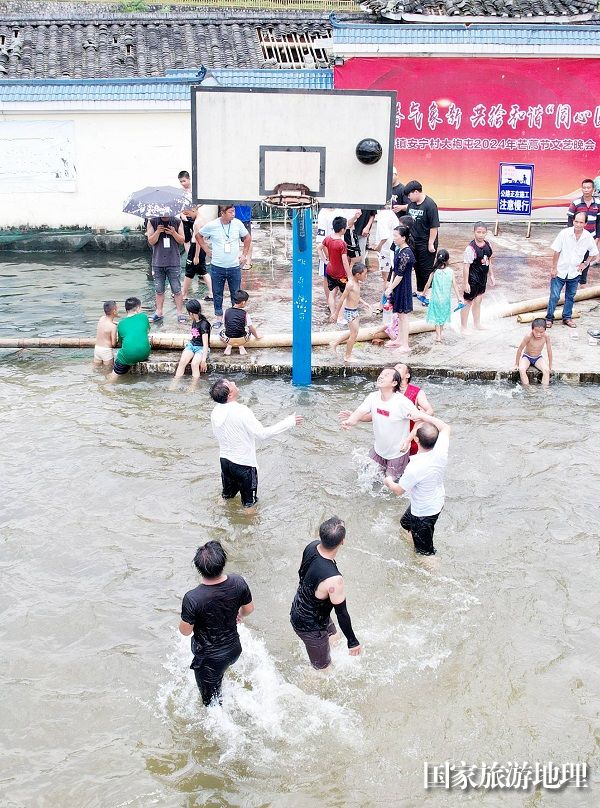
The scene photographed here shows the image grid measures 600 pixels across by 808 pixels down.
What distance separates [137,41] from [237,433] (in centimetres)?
1693

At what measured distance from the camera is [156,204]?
1134 cm

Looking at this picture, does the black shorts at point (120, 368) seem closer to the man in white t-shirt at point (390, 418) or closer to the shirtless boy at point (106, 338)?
the shirtless boy at point (106, 338)

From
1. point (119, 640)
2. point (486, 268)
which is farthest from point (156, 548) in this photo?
point (486, 268)

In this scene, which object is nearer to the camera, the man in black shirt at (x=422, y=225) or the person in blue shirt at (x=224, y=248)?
the person in blue shirt at (x=224, y=248)

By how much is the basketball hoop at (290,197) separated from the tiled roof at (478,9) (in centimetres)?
1069

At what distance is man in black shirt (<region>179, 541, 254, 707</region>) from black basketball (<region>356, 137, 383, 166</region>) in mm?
6150

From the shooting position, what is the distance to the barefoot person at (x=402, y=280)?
1070cm

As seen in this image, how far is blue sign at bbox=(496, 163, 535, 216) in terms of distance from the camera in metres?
16.4

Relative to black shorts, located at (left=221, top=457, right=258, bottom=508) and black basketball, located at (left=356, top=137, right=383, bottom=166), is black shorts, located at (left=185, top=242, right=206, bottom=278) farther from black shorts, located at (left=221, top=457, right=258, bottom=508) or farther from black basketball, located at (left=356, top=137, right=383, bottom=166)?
black shorts, located at (left=221, top=457, right=258, bottom=508)

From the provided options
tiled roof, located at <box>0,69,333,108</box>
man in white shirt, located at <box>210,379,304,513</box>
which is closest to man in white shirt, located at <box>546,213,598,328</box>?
man in white shirt, located at <box>210,379,304,513</box>

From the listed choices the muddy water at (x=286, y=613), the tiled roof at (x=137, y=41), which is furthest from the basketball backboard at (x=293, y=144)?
the tiled roof at (x=137, y=41)

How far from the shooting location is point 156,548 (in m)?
7.67

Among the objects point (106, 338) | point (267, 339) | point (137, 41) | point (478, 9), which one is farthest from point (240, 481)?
point (137, 41)

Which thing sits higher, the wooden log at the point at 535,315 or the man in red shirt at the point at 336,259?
the man in red shirt at the point at 336,259
